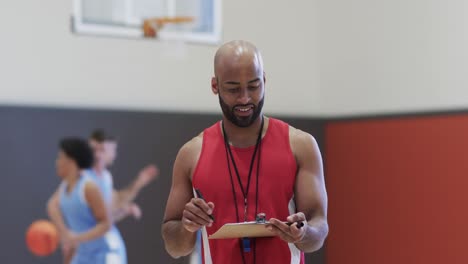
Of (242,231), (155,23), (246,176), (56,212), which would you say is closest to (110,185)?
(56,212)

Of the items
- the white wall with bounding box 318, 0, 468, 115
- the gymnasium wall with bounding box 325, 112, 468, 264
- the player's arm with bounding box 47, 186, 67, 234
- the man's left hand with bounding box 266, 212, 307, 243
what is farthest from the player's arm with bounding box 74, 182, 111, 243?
the man's left hand with bounding box 266, 212, 307, 243

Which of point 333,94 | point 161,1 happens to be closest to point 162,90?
point 161,1

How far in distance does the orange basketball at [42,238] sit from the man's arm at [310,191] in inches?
102

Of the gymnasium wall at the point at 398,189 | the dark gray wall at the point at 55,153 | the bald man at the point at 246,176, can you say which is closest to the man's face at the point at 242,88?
the bald man at the point at 246,176

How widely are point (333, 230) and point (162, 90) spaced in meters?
1.79

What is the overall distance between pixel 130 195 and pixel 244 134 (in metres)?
2.59

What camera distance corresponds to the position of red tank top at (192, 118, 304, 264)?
7.18ft

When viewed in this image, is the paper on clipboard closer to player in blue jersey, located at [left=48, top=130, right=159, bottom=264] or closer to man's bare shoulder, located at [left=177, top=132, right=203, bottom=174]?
man's bare shoulder, located at [left=177, top=132, right=203, bottom=174]

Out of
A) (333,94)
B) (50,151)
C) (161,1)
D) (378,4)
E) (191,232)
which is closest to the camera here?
(191,232)

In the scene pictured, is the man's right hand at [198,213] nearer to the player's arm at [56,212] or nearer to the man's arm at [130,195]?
the player's arm at [56,212]

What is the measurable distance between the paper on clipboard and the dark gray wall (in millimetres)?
2576

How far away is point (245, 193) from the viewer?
2189 mm

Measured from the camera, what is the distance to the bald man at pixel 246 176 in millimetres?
2150

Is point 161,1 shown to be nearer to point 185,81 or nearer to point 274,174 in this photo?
point 185,81
